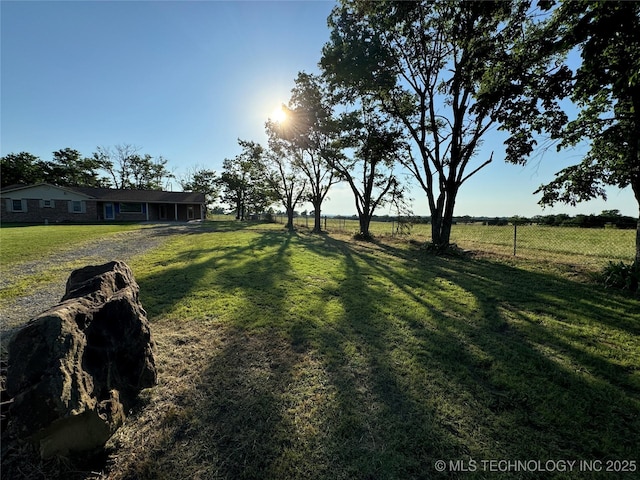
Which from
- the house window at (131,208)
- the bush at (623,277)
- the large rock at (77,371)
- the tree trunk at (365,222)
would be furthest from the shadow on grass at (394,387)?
the house window at (131,208)

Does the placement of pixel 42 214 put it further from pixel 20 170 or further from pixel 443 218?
pixel 443 218

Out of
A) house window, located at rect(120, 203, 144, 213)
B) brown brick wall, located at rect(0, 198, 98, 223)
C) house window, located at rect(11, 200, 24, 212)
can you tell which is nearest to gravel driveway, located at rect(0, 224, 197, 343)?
brown brick wall, located at rect(0, 198, 98, 223)

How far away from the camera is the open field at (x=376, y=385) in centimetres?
176

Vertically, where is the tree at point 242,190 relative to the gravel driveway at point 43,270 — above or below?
above

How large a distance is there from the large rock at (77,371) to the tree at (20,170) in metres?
43.2

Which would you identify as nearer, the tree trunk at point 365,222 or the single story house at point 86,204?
the tree trunk at point 365,222

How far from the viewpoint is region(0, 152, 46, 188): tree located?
3034 cm

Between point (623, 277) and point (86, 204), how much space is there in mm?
33596

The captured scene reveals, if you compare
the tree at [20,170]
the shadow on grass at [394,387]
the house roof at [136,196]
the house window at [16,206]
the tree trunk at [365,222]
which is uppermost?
the tree at [20,170]

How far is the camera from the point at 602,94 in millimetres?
6223

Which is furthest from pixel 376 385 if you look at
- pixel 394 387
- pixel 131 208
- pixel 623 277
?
pixel 131 208

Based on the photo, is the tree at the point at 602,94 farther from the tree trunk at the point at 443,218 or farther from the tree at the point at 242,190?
the tree at the point at 242,190

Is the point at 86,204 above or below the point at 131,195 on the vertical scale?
below

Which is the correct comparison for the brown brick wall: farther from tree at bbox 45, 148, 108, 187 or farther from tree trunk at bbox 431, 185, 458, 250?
tree trunk at bbox 431, 185, 458, 250
